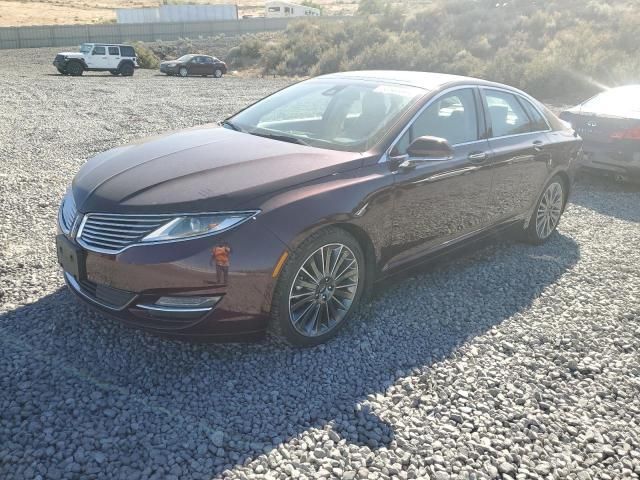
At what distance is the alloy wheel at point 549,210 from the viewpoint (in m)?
5.61

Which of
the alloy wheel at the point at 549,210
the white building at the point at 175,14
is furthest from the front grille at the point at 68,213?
the white building at the point at 175,14

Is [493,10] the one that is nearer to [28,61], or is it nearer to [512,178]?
[28,61]

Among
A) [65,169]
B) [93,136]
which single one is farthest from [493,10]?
[65,169]

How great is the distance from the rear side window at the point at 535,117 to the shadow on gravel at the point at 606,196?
82.3 inches

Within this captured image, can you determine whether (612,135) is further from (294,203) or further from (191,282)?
(191,282)

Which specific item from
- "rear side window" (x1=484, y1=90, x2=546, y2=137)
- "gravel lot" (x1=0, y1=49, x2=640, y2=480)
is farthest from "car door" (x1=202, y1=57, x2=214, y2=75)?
"rear side window" (x1=484, y1=90, x2=546, y2=137)

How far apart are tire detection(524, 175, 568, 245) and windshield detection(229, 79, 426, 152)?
207cm

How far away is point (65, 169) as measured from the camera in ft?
26.2

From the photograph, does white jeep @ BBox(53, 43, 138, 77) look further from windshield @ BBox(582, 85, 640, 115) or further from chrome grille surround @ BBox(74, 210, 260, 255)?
chrome grille surround @ BBox(74, 210, 260, 255)

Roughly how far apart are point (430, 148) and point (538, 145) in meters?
1.98

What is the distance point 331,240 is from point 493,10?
35.3 m

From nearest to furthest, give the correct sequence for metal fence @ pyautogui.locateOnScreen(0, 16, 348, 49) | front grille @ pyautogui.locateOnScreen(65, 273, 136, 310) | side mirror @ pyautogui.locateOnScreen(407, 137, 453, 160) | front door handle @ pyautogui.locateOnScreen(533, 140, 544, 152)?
front grille @ pyautogui.locateOnScreen(65, 273, 136, 310) < side mirror @ pyautogui.locateOnScreen(407, 137, 453, 160) < front door handle @ pyautogui.locateOnScreen(533, 140, 544, 152) < metal fence @ pyautogui.locateOnScreen(0, 16, 348, 49)

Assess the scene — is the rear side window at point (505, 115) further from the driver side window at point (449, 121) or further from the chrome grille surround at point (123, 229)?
the chrome grille surround at point (123, 229)

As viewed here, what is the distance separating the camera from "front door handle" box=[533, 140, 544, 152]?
17.2 ft
